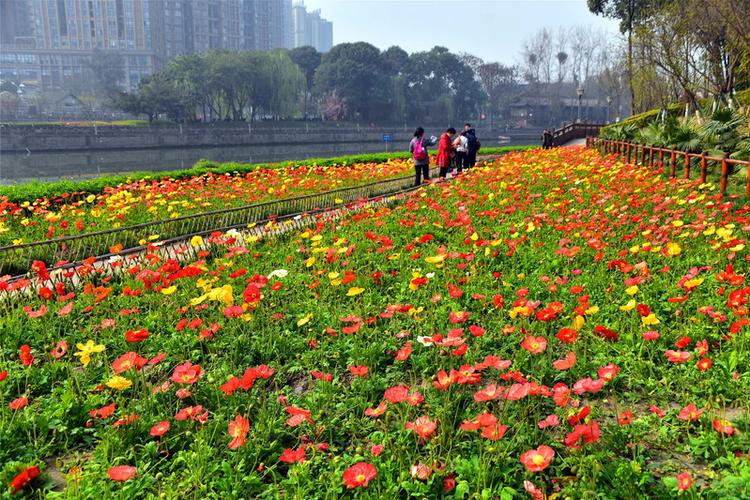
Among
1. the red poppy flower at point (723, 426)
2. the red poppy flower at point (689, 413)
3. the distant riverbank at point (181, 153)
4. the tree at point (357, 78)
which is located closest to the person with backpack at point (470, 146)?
the red poppy flower at point (689, 413)

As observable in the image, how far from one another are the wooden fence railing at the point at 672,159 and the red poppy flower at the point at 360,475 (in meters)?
5.95

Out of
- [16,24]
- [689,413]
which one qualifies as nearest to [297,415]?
[689,413]

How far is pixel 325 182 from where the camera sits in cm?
1069

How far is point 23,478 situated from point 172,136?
4799cm

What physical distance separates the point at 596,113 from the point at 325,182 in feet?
243

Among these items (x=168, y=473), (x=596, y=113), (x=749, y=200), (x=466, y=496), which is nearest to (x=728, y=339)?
(x=466, y=496)

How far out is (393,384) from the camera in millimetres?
2771

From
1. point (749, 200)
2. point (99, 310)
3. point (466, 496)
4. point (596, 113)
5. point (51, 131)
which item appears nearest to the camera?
point (466, 496)

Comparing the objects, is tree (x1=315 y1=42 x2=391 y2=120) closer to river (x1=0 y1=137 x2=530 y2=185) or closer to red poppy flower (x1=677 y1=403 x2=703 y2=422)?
river (x1=0 y1=137 x2=530 y2=185)

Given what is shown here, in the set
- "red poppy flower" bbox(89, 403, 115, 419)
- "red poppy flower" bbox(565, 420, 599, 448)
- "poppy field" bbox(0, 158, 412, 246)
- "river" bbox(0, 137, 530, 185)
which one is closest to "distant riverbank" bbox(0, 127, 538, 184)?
"river" bbox(0, 137, 530, 185)

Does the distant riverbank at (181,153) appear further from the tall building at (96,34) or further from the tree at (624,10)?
the tall building at (96,34)

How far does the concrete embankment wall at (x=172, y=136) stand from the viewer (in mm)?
40188

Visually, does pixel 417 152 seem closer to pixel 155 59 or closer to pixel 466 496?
pixel 466 496

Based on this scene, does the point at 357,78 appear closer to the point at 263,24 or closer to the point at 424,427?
the point at 263,24
